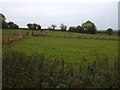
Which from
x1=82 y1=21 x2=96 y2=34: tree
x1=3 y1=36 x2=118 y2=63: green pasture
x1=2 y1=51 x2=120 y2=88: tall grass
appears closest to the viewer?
x1=2 y1=51 x2=120 y2=88: tall grass

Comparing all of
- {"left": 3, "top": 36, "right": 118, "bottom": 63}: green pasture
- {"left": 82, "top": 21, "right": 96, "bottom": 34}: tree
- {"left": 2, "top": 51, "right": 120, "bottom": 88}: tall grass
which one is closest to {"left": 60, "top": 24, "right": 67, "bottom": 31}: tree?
{"left": 82, "top": 21, "right": 96, "bottom": 34}: tree

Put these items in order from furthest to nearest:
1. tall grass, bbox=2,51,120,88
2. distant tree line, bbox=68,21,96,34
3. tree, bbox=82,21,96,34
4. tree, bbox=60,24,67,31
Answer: tree, bbox=60,24,67,31 → distant tree line, bbox=68,21,96,34 → tree, bbox=82,21,96,34 → tall grass, bbox=2,51,120,88

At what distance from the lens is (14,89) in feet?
13.8

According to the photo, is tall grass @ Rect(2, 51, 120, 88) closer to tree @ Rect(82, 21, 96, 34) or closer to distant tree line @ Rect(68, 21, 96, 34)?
tree @ Rect(82, 21, 96, 34)

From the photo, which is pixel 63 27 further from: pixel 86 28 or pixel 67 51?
pixel 67 51

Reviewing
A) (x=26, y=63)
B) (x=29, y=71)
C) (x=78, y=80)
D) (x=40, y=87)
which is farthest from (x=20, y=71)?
(x=78, y=80)

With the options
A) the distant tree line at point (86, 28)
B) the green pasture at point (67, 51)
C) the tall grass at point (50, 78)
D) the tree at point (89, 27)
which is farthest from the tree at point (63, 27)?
the tall grass at point (50, 78)

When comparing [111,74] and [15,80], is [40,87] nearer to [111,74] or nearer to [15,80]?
[15,80]

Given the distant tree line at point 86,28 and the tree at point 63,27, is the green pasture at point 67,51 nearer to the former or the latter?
the distant tree line at point 86,28

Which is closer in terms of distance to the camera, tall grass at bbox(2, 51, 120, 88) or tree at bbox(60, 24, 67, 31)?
A: tall grass at bbox(2, 51, 120, 88)

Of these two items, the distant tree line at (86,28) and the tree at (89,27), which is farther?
the distant tree line at (86,28)

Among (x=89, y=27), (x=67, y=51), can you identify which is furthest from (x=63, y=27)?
(x=67, y=51)

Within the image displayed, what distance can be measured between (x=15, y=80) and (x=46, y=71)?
4.16ft

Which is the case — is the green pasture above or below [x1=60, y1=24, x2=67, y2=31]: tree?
below
